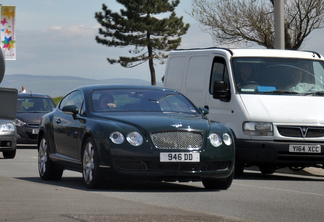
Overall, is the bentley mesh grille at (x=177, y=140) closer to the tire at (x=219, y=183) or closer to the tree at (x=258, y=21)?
the tire at (x=219, y=183)

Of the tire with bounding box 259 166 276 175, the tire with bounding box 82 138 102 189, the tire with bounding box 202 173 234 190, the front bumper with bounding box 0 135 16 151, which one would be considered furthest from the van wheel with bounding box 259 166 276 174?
the front bumper with bounding box 0 135 16 151

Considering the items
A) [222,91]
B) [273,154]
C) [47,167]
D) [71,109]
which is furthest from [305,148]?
[47,167]

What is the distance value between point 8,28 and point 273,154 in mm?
47797

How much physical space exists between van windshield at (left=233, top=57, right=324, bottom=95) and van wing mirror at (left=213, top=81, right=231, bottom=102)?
0.19 m

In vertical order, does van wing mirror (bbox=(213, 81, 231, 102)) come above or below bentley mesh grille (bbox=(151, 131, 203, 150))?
above

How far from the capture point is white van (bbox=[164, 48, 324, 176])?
1491cm

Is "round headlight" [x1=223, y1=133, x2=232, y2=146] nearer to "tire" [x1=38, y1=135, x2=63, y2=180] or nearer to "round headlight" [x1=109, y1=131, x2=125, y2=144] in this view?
"round headlight" [x1=109, y1=131, x2=125, y2=144]

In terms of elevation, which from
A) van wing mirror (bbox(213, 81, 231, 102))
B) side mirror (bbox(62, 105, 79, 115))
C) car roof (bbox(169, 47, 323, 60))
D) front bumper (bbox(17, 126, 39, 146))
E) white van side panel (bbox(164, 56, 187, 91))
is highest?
car roof (bbox(169, 47, 323, 60))

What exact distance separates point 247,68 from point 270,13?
24.7m

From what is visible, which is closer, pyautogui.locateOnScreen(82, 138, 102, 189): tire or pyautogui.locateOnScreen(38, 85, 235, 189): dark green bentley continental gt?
pyautogui.locateOnScreen(38, 85, 235, 189): dark green bentley continental gt

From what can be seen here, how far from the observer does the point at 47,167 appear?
1411 cm

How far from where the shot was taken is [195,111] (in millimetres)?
13500

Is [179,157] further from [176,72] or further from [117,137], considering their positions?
[176,72]

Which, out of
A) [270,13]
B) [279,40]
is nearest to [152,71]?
[270,13]
